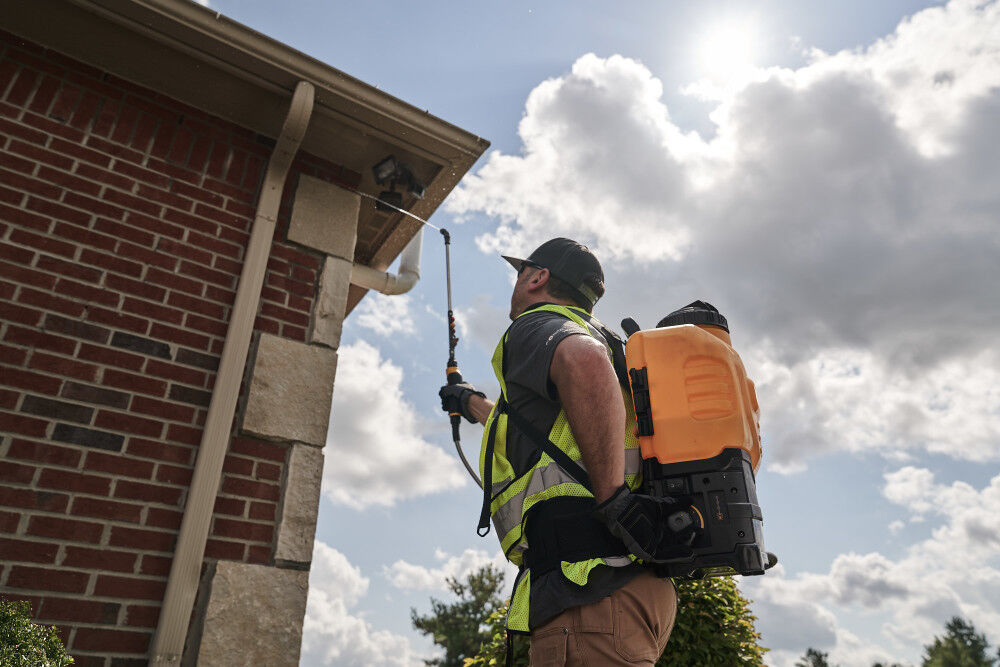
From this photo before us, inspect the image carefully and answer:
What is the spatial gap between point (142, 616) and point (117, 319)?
1279mm

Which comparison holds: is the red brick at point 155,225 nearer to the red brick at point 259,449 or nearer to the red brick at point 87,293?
the red brick at point 87,293

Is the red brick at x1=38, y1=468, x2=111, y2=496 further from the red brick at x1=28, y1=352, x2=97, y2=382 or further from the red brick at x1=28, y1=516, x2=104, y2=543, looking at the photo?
the red brick at x1=28, y1=352, x2=97, y2=382

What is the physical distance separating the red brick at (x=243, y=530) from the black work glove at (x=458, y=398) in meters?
1.09

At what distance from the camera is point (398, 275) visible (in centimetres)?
520

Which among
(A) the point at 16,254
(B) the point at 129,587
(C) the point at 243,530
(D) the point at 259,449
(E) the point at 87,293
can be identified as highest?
(A) the point at 16,254

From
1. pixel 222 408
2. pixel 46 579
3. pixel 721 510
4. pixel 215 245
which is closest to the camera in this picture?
pixel 721 510

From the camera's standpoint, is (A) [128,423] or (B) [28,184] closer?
(A) [128,423]

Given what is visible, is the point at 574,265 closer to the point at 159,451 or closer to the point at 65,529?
the point at 159,451

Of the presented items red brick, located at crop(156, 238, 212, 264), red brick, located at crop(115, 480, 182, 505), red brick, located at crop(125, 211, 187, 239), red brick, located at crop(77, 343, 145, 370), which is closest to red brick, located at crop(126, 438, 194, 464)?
red brick, located at crop(115, 480, 182, 505)

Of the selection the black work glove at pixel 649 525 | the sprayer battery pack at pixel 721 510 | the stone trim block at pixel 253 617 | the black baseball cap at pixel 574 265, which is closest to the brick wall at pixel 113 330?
the stone trim block at pixel 253 617

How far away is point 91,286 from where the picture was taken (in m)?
2.92

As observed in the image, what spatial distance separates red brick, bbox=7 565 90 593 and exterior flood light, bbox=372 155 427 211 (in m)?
2.48

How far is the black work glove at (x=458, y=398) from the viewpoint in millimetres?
3521

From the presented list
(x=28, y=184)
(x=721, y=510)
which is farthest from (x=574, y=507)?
(x=28, y=184)
